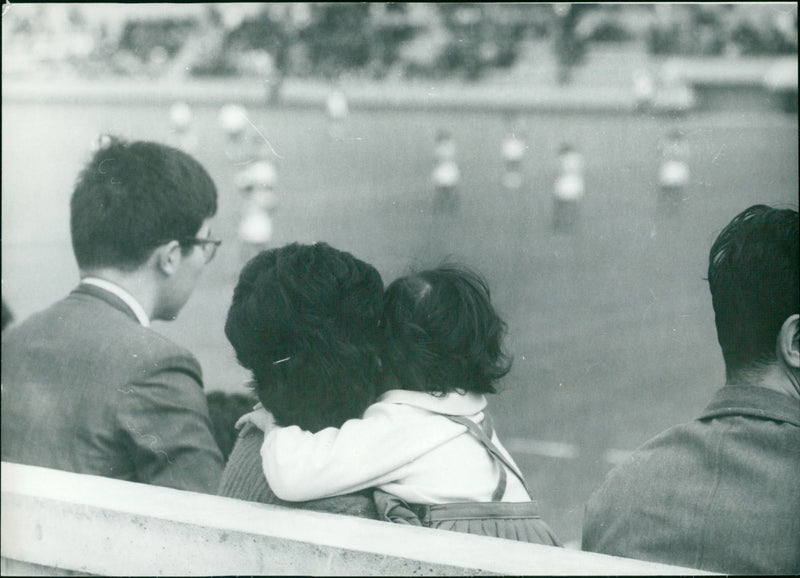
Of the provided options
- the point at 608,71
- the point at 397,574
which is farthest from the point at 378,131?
the point at 397,574

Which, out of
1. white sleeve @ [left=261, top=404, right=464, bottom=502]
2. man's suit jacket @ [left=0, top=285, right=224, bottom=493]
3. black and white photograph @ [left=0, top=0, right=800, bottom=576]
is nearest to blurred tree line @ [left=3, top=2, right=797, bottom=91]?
black and white photograph @ [left=0, top=0, right=800, bottom=576]

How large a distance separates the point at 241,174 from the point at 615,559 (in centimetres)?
197

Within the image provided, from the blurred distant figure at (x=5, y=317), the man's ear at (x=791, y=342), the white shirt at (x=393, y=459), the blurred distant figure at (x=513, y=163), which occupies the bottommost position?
the blurred distant figure at (x=5, y=317)

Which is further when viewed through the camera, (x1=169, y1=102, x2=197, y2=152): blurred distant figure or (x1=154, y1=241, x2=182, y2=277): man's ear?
(x1=169, y1=102, x2=197, y2=152): blurred distant figure

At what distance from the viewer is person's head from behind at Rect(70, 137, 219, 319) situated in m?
1.93

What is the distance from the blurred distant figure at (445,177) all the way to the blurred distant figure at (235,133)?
17.2 inches

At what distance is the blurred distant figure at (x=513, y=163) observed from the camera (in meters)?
2.15

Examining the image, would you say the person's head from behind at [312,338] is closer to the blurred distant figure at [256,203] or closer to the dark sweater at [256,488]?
the dark sweater at [256,488]

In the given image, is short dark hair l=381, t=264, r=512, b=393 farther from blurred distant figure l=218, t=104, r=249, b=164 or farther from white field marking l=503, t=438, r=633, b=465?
white field marking l=503, t=438, r=633, b=465

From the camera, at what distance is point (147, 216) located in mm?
1947

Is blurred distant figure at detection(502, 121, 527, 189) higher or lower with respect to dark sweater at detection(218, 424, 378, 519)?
higher

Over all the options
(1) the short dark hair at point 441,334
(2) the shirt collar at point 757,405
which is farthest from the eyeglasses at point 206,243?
(2) the shirt collar at point 757,405

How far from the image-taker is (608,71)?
2949mm

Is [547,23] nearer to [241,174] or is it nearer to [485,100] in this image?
Answer: [485,100]
